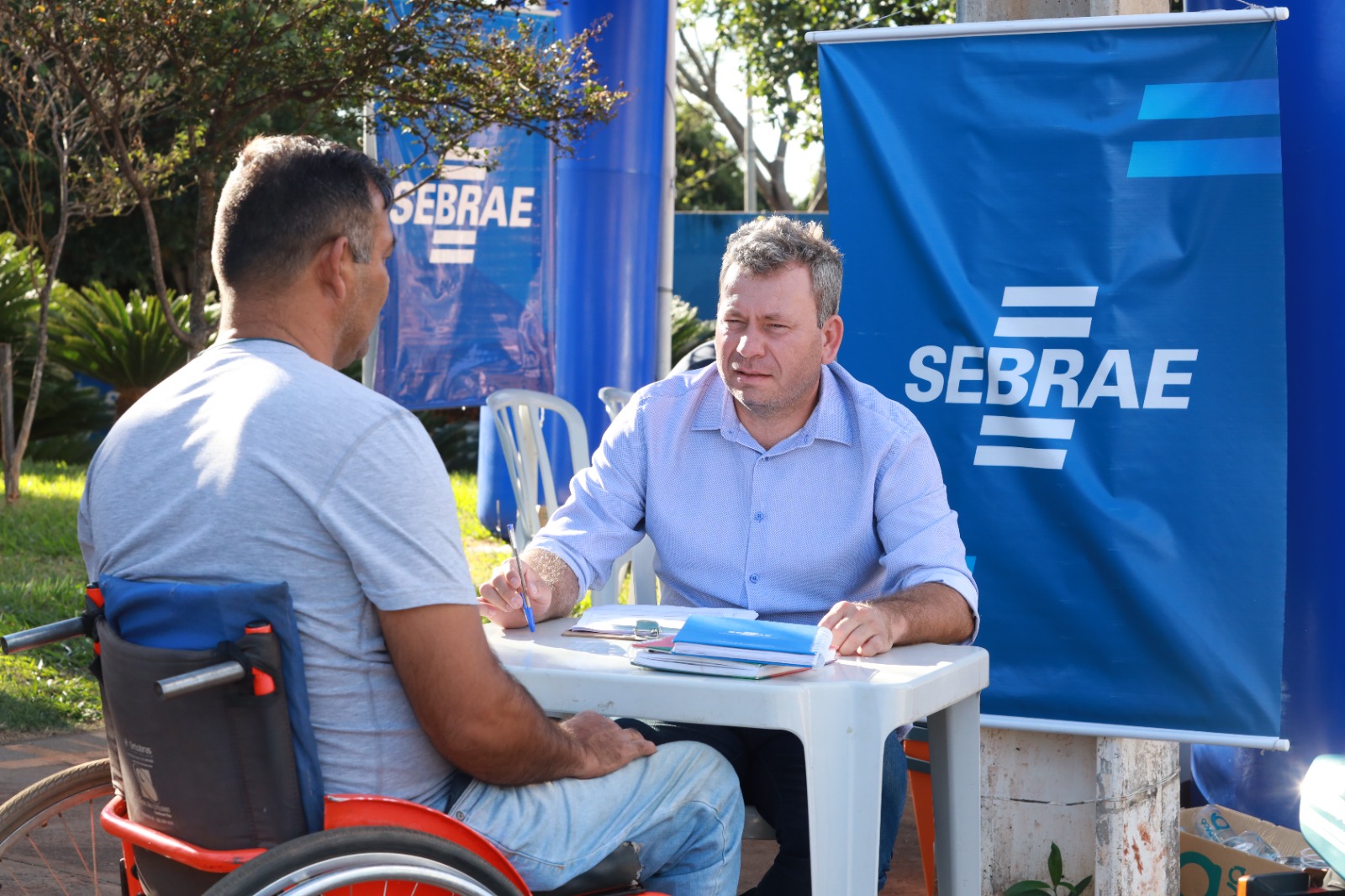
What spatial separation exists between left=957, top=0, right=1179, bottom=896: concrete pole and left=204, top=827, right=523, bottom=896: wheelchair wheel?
1.77 meters

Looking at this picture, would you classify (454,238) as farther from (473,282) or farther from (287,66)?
(287,66)

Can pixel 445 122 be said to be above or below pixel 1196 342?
above

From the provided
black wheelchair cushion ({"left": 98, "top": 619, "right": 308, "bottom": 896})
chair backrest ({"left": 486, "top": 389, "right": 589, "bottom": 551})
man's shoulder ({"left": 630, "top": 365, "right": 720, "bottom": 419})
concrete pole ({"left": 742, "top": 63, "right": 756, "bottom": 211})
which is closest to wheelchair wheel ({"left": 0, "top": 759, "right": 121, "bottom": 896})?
black wheelchair cushion ({"left": 98, "top": 619, "right": 308, "bottom": 896})

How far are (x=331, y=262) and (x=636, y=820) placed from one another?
36.5 inches

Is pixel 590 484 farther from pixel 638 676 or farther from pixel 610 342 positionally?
pixel 610 342

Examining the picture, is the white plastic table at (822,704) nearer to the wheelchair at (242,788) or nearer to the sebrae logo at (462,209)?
the wheelchair at (242,788)

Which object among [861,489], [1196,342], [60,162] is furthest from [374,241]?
[60,162]

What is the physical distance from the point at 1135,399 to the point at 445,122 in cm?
397

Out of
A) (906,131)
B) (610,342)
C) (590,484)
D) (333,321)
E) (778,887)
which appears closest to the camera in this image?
(333,321)

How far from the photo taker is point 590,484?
9.55 ft

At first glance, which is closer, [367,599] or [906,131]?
[367,599]

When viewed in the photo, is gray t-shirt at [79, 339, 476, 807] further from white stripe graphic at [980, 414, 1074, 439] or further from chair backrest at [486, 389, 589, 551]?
chair backrest at [486, 389, 589, 551]

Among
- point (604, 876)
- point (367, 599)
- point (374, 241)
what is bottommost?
point (604, 876)

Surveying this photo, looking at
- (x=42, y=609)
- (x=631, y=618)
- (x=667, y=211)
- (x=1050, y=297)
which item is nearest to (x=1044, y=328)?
(x=1050, y=297)
